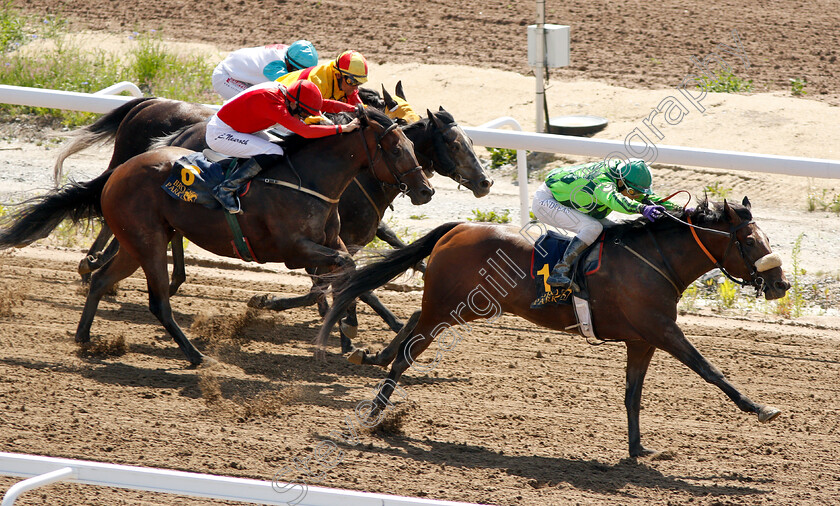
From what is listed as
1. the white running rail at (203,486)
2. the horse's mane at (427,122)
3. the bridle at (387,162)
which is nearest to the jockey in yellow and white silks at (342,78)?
the horse's mane at (427,122)

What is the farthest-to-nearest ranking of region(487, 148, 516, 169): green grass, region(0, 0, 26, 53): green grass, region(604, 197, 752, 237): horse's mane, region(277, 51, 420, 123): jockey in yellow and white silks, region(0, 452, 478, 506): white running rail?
1. region(0, 0, 26, 53): green grass
2. region(487, 148, 516, 169): green grass
3. region(277, 51, 420, 123): jockey in yellow and white silks
4. region(604, 197, 752, 237): horse's mane
5. region(0, 452, 478, 506): white running rail

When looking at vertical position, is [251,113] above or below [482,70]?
above

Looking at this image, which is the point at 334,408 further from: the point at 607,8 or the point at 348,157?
the point at 607,8

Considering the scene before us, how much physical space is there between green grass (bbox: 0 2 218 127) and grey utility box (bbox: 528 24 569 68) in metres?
4.73

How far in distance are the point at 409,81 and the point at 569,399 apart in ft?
25.7

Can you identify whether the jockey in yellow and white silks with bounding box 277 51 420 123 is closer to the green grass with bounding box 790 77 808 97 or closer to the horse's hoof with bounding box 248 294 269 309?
the horse's hoof with bounding box 248 294 269 309

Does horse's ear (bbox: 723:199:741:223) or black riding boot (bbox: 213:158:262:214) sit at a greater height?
horse's ear (bbox: 723:199:741:223)

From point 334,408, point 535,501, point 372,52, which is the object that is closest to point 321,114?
point 334,408

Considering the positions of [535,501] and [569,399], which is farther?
[569,399]

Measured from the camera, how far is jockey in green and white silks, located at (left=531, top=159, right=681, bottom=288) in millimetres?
5027

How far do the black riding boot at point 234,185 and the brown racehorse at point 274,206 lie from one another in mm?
69

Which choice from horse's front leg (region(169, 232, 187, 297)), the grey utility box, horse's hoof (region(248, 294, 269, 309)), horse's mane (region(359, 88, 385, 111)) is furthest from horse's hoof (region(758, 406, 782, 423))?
the grey utility box

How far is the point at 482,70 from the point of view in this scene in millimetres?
13172

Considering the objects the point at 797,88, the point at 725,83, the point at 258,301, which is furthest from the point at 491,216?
the point at 797,88
